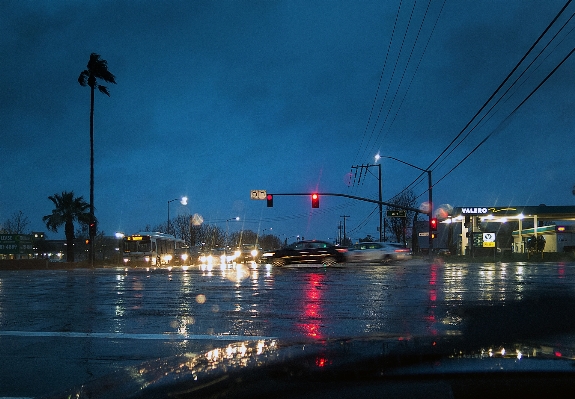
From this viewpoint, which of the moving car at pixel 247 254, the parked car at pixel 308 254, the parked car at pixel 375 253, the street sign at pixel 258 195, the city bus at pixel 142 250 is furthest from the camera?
the moving car at pixel 247 254

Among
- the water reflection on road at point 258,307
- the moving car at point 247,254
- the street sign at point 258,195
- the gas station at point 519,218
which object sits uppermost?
the street sign at point 258,195

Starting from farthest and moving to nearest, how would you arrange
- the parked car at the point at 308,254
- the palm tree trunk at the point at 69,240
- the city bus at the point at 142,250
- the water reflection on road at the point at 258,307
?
the palm tree trunk at the point at 69,240 < the city bus at the point at 142,250 < the parked car at the point at 308,254 < the water reflection on road at the point at 258,307

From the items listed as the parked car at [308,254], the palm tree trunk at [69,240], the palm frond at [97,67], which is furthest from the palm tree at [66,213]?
the parked car at [308,254]

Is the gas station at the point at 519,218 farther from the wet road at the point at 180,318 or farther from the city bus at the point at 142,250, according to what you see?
the wet road at the point at 180,318

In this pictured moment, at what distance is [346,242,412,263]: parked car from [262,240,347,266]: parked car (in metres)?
4.54

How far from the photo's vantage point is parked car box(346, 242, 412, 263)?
34.5 meters

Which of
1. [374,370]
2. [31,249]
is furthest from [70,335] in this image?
[31,249]

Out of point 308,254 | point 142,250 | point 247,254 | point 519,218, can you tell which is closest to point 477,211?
point 519,218

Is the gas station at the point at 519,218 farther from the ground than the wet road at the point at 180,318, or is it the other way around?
the gas station at the point at 519,218

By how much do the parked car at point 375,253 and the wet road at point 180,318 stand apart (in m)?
18.8

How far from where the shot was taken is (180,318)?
9.38 meters

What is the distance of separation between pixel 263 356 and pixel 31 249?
4703 cm

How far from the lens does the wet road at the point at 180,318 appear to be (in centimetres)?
622

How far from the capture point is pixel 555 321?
27.6 ft
